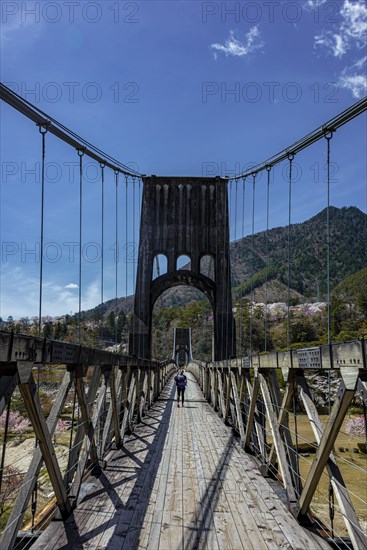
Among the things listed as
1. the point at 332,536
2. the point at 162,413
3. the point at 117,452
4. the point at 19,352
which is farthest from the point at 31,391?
the point at 162,413

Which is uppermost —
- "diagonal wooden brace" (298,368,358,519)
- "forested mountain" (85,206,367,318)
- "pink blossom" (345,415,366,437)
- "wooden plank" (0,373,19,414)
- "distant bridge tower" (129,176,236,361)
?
"forested mountain" (85,206,367,318)

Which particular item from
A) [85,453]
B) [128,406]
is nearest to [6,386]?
[85,453]

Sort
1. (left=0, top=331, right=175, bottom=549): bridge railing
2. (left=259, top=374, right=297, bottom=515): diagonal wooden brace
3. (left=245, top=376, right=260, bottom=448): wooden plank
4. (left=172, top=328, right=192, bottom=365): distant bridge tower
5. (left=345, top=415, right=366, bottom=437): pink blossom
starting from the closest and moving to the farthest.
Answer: (left=0, top=331, right=175, bottom=549): bridge railing → (left=259, top=374, right=297, bottom=515): diagonal wooden brace → (left=245, top=376, right=260, bottom=448): wooden plank → (left=345, top=415, right=366, bottom=437): pink blossom → (left=172, top=328, right=192, bottom=365): distant bridge tower

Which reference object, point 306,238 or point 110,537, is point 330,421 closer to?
point 110,537

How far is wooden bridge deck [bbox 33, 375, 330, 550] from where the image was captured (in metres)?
2.44

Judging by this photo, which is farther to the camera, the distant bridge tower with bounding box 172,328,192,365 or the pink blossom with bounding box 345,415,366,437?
the distant bridge tower with bounding box 172,328,192,365

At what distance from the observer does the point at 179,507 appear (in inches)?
118

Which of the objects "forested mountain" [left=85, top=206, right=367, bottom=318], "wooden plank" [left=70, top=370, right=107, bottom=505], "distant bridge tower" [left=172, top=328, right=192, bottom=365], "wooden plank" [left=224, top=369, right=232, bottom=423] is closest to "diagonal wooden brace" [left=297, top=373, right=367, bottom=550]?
"wooden plank" [left=70, top=370, right=107, bottom=505]

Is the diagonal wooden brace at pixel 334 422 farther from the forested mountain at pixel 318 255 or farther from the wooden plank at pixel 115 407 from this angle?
the forested mountain at pixel 318 255

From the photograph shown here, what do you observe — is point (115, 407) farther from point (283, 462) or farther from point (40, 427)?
point (40, 427)

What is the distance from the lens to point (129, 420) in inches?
226

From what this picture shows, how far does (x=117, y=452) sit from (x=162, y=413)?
12.7ft

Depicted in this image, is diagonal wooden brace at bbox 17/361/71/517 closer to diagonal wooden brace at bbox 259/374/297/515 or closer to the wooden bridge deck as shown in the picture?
the wooden bridge deck

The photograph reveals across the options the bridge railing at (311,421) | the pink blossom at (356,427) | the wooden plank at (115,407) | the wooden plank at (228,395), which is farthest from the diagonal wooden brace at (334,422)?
the pink blossom at (356,427)
